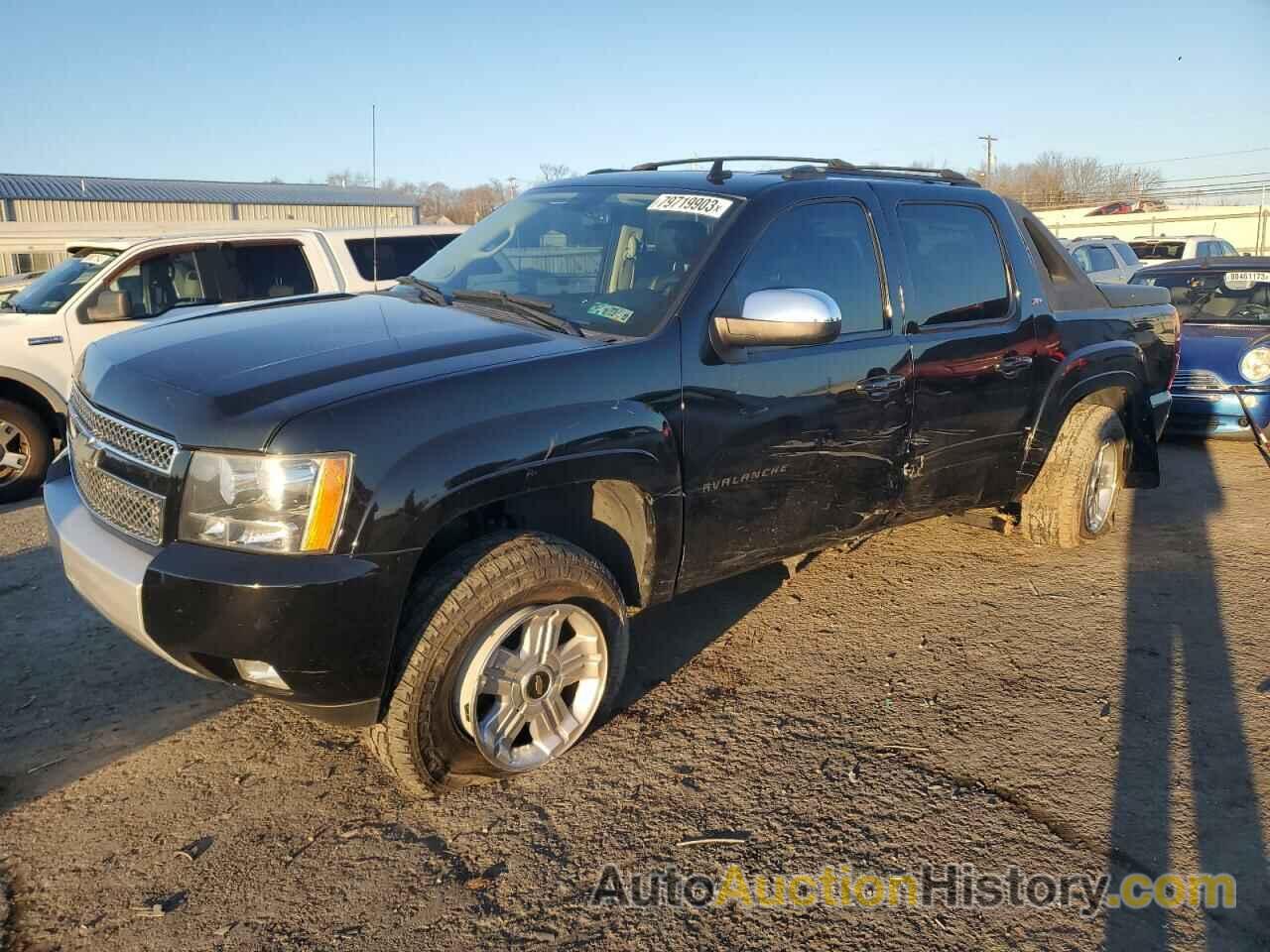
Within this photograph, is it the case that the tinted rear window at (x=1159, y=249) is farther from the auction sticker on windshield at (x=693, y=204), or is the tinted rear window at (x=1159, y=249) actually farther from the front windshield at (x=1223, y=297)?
the auction sticker on windshield at (x=693, y=204)

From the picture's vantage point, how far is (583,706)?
3336 millimetres

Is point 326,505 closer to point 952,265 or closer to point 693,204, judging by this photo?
point 693,204

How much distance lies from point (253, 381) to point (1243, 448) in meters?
8.71

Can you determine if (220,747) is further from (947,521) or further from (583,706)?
(947,521)

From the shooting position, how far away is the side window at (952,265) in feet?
13.8

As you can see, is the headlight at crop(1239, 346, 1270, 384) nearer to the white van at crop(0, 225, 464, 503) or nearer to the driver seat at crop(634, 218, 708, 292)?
the driver seat at crop(634, 218, 708, 292)

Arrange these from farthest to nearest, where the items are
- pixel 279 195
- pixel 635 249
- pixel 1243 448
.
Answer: pixel 279 195
pixel 1243 448
pixel 635 249

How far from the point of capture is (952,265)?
4418 millimetres

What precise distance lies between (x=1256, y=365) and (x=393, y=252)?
7394mm

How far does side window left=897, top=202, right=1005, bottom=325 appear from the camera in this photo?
4.21 metres

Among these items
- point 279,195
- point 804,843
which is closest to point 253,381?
point 804,843

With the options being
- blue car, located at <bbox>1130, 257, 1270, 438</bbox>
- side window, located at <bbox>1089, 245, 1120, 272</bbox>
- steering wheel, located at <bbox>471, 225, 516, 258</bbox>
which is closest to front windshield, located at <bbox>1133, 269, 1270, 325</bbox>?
blue car, located at <bbox>1130, 257, 1270, 438</bbox>

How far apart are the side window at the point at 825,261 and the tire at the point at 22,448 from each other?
5.62 metres

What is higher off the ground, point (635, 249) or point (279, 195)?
point (279, 195)
